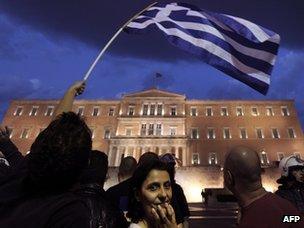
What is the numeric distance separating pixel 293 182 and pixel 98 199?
10.5ft

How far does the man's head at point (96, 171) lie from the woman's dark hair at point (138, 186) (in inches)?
16.1

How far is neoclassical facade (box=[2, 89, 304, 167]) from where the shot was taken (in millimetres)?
44656

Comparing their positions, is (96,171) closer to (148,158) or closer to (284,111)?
(148,158)

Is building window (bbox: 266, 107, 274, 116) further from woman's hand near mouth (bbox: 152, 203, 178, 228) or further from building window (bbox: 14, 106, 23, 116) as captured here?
woman's hand near mouth (bbox: 152, 203, 178, 228)

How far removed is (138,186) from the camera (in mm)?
2982

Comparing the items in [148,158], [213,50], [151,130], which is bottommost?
[148,158]

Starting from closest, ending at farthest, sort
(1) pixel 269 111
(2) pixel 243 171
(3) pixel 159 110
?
(2) pixel 243 171, (1) pixel 269 111, (3) pixel 159 110

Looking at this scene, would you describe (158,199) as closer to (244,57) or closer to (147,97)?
(244,57)

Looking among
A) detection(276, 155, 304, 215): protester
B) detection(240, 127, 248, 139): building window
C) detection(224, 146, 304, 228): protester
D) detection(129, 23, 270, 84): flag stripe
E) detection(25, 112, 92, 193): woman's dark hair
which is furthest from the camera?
detection(240, 127, 248, 139): building window

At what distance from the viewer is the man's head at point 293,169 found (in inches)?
174

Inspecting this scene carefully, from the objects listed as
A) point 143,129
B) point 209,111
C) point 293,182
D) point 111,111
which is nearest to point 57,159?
point 293,182

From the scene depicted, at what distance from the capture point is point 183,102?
50.4 m

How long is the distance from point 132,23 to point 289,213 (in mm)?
5846

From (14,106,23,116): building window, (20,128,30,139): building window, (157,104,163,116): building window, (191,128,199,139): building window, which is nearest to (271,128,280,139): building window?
(191,128,199,139): building window
